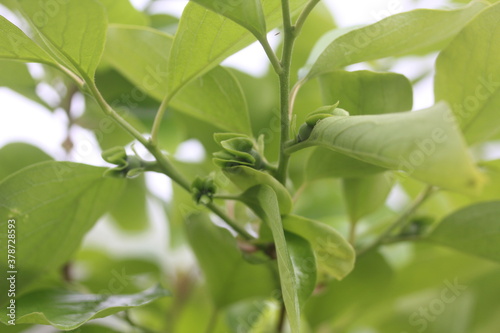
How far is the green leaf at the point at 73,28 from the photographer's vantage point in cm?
37

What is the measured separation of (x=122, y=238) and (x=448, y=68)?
0.80m

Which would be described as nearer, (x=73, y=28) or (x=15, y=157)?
(x=73, y=28)

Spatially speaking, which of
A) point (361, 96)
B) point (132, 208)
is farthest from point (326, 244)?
point (132, 208)

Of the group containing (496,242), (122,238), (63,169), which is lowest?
(122,238)

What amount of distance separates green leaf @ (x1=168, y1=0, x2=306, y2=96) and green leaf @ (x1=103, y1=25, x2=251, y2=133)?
55 millimetres

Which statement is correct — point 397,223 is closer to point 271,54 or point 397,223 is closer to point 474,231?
point 474,231

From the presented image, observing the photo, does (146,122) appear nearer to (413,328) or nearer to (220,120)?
(220,120)

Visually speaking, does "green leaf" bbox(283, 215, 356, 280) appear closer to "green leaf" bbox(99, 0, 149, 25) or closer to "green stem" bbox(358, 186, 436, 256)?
"green stem" bbox(358, 186, 436, 256)

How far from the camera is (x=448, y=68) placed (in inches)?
18.0

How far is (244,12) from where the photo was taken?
1.20ft

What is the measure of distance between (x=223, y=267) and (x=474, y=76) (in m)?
0.33

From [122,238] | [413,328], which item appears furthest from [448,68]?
[122,238]

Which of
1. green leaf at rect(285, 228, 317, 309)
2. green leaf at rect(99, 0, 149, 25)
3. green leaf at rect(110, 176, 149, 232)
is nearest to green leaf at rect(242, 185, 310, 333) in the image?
green leaf at rect(285, 228, 317, 309)

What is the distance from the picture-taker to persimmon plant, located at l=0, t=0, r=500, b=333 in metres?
0.37
